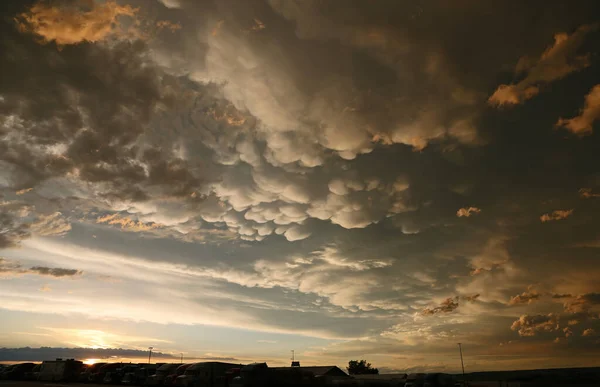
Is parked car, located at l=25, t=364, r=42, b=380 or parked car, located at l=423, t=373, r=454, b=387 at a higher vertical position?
parked car, located at l=423, t=373, r=454, b=387

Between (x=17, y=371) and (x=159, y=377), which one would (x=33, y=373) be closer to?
(x=17, y=371)

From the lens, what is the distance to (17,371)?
69750mm

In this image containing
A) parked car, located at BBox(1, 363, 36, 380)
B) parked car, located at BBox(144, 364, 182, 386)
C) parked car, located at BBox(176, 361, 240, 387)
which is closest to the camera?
parked car, located at BBox(176, 361, 240, 387)

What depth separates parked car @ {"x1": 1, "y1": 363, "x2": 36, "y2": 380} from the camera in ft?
226

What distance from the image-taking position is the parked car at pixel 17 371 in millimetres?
68938

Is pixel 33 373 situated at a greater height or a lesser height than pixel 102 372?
lesser

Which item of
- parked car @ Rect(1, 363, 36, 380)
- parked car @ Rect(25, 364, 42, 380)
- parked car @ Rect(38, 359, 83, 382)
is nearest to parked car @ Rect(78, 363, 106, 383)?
parked car @ Rect(38, 359, 83, 382)

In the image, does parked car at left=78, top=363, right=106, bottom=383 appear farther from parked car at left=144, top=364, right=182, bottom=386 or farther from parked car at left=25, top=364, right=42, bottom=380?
parked car at left=144, top=364, right=182, bottom=386

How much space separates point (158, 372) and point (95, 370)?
1471cm

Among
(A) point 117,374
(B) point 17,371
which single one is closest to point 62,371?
(A) point 117,374

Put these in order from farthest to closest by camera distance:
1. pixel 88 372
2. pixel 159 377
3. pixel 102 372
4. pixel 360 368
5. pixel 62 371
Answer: pixel 360 368 < pixel 88 372 < pixel 62 371 < pixel 102 372 < pixel 159 377

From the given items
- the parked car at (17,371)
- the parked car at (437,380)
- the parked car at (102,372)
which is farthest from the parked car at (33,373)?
the parked car at (437,380)

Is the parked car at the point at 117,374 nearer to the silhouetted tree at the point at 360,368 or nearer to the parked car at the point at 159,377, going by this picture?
the parked car at the point at 159,377

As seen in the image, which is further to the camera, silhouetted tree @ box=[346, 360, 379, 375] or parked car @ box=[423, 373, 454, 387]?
silhouetted tree @ box=[346, 360, 379, 375]
